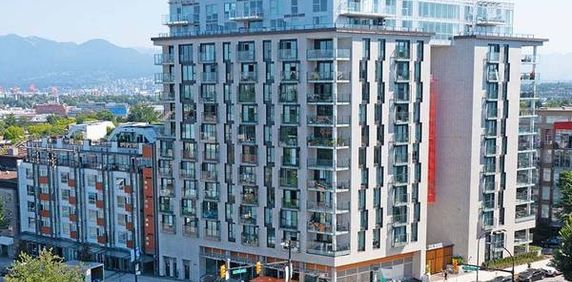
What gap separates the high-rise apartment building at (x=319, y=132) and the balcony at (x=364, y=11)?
0.18m

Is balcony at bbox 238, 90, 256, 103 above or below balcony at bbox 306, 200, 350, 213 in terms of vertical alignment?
above

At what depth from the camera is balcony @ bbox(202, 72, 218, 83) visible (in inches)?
3164

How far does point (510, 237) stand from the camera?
299ft

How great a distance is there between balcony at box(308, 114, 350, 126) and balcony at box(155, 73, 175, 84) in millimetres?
19717

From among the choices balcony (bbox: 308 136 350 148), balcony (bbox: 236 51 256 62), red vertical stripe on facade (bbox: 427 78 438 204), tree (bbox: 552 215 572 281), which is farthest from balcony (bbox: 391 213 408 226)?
balcony (bbox: 236 51 256 62)

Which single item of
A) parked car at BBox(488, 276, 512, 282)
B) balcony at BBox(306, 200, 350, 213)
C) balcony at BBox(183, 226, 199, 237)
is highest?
balcony at BBox(306, 200, 350, 213)

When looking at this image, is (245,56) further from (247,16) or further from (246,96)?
(247,16)

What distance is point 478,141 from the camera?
8512 cm

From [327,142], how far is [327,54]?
9.23m

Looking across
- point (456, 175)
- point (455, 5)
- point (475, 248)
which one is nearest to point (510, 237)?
point (475, 248)

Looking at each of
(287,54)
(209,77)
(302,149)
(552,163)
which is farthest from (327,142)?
(552,163)

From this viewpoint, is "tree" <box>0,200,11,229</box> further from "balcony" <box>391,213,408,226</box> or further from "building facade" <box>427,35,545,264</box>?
"building facade" <box>427,35,545,264</box>

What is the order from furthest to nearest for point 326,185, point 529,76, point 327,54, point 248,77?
point 529,76
point 248,77
point 326,185
point 327,54

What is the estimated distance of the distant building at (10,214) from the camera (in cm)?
10419
